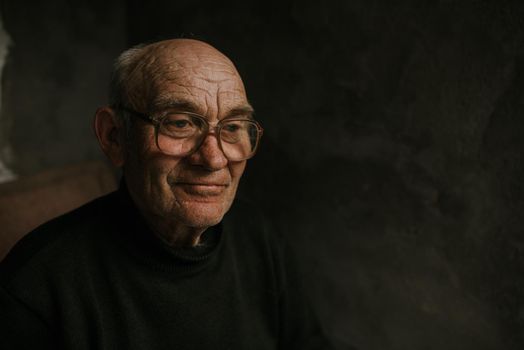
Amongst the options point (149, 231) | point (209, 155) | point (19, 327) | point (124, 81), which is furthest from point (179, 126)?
point (19, 327)

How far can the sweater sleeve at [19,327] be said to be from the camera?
3.43 ft

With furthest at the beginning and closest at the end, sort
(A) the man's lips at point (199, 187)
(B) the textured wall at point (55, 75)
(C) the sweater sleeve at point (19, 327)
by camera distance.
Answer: (B) the textured wall at point (55, 75) < (A) the man's lips at point (199, 187) < (C) the sweater sleeve at point (19, 327)

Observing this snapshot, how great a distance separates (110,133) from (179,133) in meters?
0.25

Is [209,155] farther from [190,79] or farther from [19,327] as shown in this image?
[19,327]

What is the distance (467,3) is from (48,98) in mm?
2012

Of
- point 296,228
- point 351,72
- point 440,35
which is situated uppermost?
point 440,35

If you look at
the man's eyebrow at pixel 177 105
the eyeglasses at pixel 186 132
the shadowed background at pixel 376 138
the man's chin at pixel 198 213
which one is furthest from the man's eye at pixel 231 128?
the shadowed background at pixel 376 138

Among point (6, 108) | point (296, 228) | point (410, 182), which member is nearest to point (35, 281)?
point (296, 228)

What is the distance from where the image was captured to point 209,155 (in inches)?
44.3

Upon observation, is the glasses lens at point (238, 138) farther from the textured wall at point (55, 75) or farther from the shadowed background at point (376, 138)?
the textured wall at point (55, 75)

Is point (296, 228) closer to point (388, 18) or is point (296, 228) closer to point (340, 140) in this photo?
point (340, 140)

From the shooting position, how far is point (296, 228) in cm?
190

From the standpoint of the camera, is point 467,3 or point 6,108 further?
point 6,108

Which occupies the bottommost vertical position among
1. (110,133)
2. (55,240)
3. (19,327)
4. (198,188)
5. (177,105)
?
(19,327)
